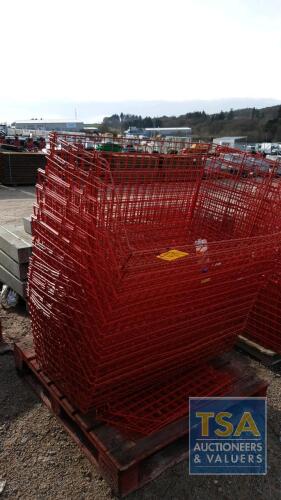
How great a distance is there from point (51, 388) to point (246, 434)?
1392 mm

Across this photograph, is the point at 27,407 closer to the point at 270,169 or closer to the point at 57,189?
the point at 57,189

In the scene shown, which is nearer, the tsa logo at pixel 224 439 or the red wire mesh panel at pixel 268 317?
the tsa logo at pixel 224 439

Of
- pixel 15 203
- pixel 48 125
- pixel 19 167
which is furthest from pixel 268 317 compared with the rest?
pixel 48 125

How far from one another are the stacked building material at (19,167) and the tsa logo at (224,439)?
447 inches

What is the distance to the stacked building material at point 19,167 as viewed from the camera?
12.6 m

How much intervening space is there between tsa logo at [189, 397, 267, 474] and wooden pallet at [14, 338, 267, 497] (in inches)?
3.5

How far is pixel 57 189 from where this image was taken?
2387 millimetres

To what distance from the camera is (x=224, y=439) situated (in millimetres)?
2680

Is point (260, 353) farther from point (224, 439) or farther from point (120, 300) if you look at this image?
point (120, 300)

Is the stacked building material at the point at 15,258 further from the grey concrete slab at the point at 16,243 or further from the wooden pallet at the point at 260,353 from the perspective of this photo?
the wooden pallet at the point at 260,353

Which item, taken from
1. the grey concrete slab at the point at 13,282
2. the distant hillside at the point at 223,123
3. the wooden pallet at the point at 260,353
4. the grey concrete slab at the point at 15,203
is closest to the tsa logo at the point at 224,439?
the wooden pallet at the point at 260,353

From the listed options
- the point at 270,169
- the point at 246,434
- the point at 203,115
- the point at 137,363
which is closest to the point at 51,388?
the point at 137,363

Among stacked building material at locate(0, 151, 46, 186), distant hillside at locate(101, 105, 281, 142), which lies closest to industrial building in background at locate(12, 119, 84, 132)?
distant hillside at locate(101, 105, 281, 142)

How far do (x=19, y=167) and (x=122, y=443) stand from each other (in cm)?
1206
